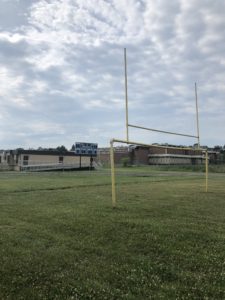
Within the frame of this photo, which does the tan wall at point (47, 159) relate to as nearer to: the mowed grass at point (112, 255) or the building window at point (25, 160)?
the building window at point (25, 160)

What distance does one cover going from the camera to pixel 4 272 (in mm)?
4680

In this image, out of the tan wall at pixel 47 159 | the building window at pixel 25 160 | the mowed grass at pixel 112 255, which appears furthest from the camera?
the tan wall at pixel 47 159

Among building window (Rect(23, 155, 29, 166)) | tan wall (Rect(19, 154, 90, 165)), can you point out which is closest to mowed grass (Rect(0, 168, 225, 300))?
building window (Rect(23, 155, 29, 166))

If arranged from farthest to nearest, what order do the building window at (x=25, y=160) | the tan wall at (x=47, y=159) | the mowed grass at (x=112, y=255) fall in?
the tan wall at (x=47, y=159)
the building window at (x=25, y=160)
the mowed grass at (x=112, y=255)

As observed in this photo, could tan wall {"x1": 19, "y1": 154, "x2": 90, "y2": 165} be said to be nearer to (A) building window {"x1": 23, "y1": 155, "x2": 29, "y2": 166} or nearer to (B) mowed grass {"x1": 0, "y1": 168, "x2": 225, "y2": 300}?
(A) building window {"x1": 23, "y1": 155, "x2": 29, "y2": 166}

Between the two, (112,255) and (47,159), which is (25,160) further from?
(112,255)

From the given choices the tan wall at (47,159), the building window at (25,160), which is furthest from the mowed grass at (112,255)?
the tan wall at (47,159)

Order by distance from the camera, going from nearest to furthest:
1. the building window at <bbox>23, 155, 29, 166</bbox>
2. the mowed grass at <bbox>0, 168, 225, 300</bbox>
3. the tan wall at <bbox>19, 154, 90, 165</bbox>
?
1. the mowed grass at <bbox>0, 168, 225, 300</bbox>
2. the building window at <bbox>23, 155, 29, 166</bbox>
3. the tan wall at <bbox>19, 154, 90, 165</bbox>

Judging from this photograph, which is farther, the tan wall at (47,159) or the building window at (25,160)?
the tan wall at (47,159)

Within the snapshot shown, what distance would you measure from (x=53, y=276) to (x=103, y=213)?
4240 millimetres

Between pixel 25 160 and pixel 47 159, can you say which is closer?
pixel 25 160

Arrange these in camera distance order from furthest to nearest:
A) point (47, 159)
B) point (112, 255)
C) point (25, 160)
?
point (47, 159) < point (25, 160) < point (112, 255)

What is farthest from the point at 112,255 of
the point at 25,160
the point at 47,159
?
the point at 47,159

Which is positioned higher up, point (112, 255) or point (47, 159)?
point (47, 159)
